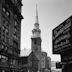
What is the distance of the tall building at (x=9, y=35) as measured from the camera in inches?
1763

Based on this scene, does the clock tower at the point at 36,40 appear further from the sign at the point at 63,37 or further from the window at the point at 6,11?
the sign at the point at 63,37

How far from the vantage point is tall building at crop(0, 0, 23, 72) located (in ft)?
147

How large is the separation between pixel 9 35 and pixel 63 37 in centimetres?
2772

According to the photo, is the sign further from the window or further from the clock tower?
the clock tower

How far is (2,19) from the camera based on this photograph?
4503cm

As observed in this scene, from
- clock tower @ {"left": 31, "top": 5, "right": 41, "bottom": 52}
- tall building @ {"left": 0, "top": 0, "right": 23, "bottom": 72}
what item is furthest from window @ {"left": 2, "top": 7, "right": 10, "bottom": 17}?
clock tower @ {"left": 31, "top": 5, "right": 41, "bottom": 52}

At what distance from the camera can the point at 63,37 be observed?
83.3ft

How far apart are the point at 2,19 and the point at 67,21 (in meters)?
25.3

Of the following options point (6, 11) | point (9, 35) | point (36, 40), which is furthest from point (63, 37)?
point (36, 40)

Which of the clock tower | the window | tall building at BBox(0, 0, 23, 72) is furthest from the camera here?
the clock tower

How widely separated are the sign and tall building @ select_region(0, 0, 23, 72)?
792 inches

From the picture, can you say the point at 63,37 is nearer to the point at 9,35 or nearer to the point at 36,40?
the point at 9,35

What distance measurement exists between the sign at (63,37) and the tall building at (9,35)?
2011 cm

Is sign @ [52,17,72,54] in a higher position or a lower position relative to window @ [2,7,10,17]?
lower
